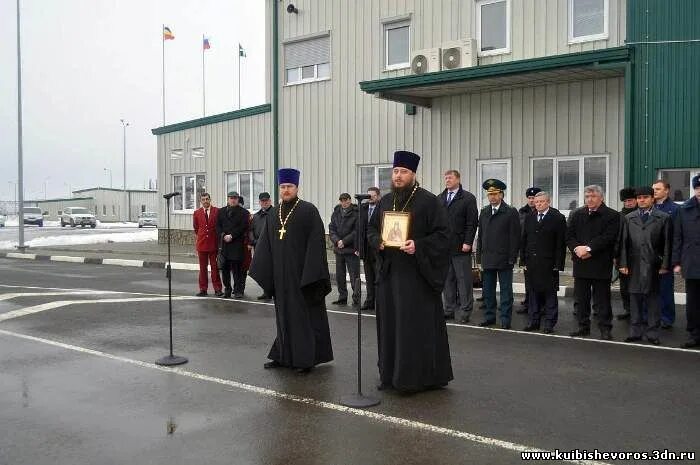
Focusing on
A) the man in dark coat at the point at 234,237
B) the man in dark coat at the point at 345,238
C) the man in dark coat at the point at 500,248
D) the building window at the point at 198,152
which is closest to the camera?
the man in dark coat at the point at 500,248

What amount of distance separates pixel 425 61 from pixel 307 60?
490 cm

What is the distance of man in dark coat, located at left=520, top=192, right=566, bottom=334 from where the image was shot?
31.0ft

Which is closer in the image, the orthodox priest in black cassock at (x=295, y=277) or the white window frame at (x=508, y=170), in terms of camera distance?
the orthodox priest in black cassock at (x=295, y=277)

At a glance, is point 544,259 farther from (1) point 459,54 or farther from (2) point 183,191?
(2) point 183,191

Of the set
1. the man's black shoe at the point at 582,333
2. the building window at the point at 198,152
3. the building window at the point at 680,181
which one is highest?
the building window at the point at 198,152

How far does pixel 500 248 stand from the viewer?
9.88 meters

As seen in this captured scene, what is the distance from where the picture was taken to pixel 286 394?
251 inches

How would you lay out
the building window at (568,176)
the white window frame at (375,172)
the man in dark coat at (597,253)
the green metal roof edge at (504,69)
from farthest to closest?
the white window frame at (375,172) < the building window at (568,176) < the green metal roof edge at (504,69) < the man in dark coat at (597,253)

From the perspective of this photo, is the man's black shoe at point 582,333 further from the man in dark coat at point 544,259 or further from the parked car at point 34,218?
the parked car at point 34,218

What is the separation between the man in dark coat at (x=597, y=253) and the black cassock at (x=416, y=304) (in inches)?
124

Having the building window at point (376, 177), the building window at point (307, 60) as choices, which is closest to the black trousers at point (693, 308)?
the building window at point (376, 177)

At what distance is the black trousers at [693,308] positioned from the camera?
8500mm

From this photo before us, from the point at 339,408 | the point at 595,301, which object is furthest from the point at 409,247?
the point at 595,301

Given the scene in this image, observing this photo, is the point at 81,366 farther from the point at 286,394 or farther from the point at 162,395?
the point at 286,394
